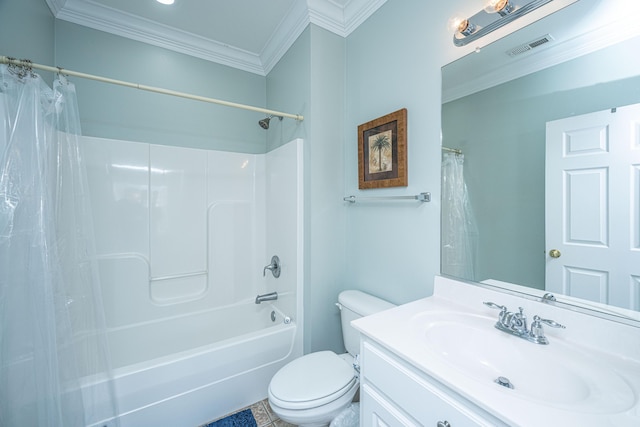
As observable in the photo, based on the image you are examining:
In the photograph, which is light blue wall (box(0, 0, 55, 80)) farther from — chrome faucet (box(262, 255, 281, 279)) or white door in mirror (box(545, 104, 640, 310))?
white door in mirror (box(545, 104, 640, 310))

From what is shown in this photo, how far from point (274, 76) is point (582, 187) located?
7.26 ft

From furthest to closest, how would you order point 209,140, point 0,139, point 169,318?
1. point 209,140
2. point 169,318
3. point 0,139

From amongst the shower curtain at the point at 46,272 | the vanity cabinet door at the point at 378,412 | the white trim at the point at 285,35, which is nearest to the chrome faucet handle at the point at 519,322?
the vanity cabinet door at the point at 378,412

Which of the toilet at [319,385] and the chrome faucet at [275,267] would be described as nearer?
the toilet at [319,385]

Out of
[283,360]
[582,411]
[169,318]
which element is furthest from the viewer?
[169,318]

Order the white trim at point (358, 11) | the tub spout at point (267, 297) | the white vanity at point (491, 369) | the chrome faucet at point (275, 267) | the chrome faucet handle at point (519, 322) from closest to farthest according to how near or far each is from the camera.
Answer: the white vanity at point (491, 369) < the chrome faucet handle at point (519, 322) < the white trim at point (358, 11) < the tub spout at point (267, 297) < the chrome faucet at point (275, 267)

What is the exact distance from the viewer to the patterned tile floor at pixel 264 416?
1.51 metres

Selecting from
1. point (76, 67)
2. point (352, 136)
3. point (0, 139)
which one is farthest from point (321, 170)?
point (76, 67)

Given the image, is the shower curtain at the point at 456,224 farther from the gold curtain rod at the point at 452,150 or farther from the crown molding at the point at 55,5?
the crown molding at the point at 55,5

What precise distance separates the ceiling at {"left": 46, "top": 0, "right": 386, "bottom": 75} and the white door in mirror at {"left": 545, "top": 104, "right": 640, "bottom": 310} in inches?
51.8

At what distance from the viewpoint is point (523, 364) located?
2.66 ft

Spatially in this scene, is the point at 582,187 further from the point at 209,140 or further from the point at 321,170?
the point at 209,140

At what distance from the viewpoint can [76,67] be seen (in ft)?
5.82

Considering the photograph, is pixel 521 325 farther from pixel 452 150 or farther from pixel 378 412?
pixel 452 150
